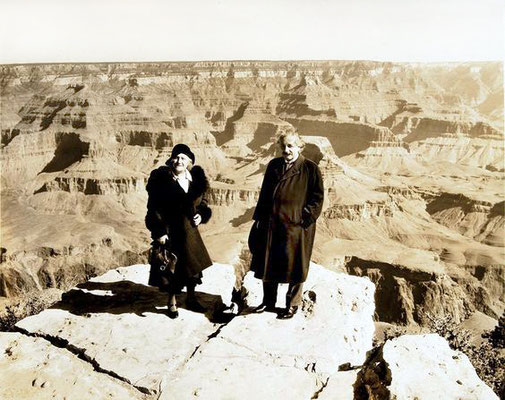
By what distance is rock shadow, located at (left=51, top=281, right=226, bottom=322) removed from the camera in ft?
22.6

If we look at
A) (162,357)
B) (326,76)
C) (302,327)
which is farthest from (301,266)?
(326,76)

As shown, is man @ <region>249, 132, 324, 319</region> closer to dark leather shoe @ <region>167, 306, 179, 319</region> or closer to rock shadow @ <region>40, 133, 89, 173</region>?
dark leather shoe @ <region>167, 306, 179, 319</region>

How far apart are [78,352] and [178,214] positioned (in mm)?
2102

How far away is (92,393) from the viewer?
197 inches

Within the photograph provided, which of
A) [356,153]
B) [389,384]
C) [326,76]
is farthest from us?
[326,76]

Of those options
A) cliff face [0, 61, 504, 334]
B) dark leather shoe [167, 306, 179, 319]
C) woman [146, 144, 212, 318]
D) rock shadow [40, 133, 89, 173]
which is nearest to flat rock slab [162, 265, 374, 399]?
dark leather shoe [167, 306, 179, 319]

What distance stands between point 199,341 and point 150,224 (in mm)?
1649

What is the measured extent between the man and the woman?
851 mm

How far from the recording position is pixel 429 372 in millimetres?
4773

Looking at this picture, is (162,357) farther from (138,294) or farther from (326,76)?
(326,76)

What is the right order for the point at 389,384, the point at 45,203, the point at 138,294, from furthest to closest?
1. the point at 45,203
2. the point at 138,294
3. the point at 389,384

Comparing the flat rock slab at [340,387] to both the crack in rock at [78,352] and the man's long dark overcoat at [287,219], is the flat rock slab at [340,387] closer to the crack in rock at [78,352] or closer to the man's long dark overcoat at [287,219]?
the man's long dark overcoat at [287,219]

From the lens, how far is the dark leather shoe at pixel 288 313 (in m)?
6.34

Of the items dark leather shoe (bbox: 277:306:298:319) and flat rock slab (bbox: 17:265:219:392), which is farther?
dark leather shoe (bbox: 277:306:298:319)
